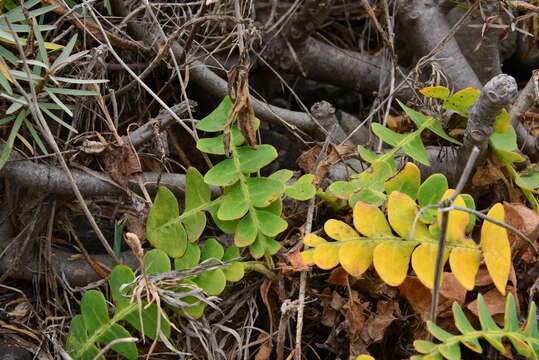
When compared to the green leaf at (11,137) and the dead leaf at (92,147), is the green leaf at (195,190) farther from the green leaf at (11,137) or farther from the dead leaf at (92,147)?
the green leaf at (11,137)

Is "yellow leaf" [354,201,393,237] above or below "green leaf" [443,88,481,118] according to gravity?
below

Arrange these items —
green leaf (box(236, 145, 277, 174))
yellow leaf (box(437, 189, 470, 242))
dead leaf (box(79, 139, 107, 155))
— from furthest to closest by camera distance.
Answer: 1. dead leaf (box(79, 139, 107, 155))
2. green leaf (box(236, 145, 277, 174))
3. yellow leaf (box(437, 189, 470, 242))

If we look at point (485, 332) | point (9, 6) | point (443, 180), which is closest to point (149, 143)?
point (9, 6)

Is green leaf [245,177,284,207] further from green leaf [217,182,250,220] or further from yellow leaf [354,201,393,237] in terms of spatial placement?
yellow leaf [354,201,393,237]

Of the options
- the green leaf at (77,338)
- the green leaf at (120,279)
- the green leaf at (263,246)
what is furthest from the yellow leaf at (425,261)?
the green leaf at (77,338)

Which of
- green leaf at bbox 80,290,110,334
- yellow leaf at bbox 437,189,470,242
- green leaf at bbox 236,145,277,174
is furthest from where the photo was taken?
green leaf at bbox 236,145,277,174

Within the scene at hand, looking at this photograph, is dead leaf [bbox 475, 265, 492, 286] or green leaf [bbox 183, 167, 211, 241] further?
green leaf [bbox 183, 167, 211, 241]

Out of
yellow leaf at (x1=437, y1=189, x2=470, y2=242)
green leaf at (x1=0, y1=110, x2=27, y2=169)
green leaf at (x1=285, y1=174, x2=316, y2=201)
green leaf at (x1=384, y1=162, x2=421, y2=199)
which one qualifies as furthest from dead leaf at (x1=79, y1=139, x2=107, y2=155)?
yellow leaf at (x1=437, y1=189, x2=470, y2=242)
